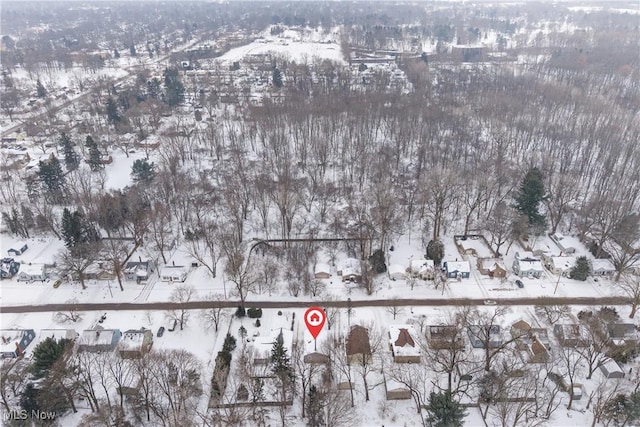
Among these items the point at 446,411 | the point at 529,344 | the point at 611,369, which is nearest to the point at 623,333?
the point at 611,369

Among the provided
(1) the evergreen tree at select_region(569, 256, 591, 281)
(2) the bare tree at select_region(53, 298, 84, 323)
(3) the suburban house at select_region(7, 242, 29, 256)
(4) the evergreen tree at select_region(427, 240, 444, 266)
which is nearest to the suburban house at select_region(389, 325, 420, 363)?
(4) the evergreen tree at select_region(427, 240, 444, 266)

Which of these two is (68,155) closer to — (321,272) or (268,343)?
(321,272)

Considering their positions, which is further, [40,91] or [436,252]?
[40,91]

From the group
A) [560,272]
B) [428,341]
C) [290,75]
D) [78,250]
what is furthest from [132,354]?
[290,75]

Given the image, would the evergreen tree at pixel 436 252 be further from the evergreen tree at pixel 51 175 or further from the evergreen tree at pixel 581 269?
the evergreen tree at pixel 51 175

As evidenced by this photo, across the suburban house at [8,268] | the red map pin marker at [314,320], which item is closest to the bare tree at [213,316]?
the red map pin marker at [314,320]

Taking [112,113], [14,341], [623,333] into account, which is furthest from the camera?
[112,113]
